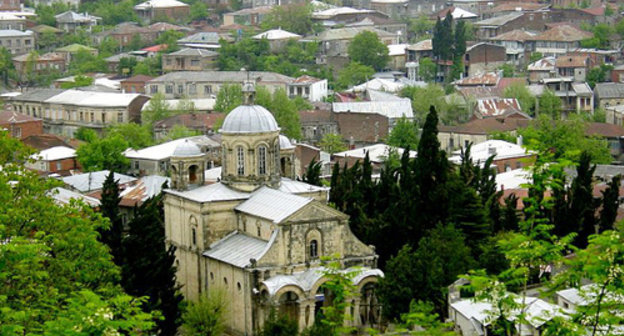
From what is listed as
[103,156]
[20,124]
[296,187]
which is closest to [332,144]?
[103,156]

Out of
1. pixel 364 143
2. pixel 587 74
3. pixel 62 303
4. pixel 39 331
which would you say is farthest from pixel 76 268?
pixel 587 74

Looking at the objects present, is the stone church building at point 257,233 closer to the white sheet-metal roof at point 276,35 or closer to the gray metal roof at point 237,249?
the gray metal roof at point 237,249

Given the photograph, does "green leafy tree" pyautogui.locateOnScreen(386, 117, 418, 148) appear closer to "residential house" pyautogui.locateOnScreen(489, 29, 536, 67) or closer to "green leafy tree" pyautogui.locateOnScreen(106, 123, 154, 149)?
"green leafy tree" pyautogui.locateOnScreen(106, 123, 154, 149)

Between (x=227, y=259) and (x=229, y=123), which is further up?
(x=229, y=123)

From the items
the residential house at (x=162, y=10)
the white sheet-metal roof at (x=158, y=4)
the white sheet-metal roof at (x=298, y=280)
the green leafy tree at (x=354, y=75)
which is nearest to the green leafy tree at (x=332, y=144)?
the green leafy tree at (x=354, y=75)

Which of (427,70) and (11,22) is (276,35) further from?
(11,22)

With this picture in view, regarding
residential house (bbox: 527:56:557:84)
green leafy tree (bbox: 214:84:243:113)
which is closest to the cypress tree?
green leafy tree (bbox: 214:84:243:113)

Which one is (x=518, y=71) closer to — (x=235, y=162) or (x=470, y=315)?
(x=235, y=162)
